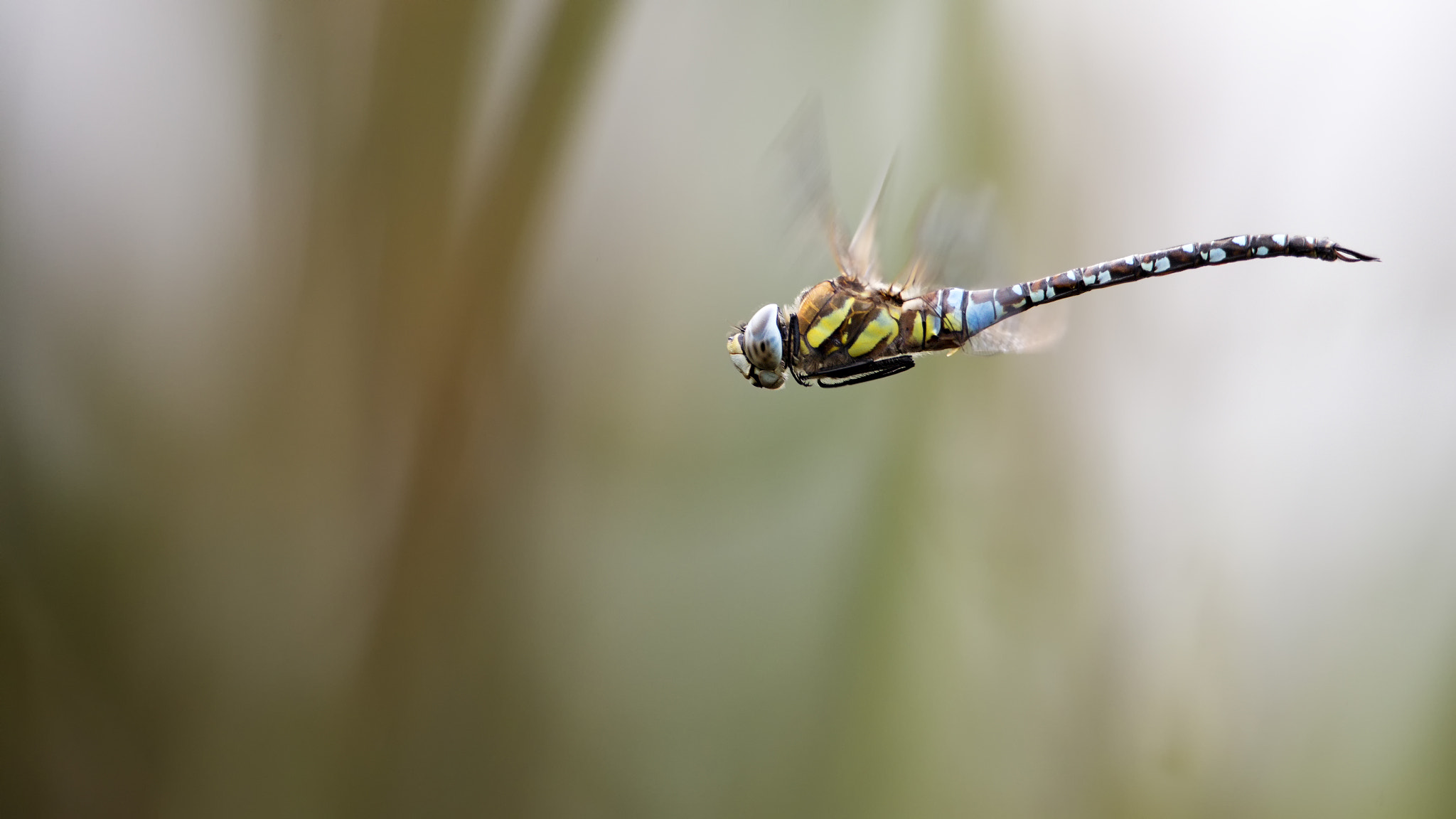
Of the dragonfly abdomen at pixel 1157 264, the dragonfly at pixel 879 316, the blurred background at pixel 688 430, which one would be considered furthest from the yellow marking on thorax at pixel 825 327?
the blurred background at pixel 688 430

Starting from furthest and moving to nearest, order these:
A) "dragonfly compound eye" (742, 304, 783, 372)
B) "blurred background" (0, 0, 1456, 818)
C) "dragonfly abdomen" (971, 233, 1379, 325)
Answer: "blurred background" (0, 0, 1456, 818) → "dragonfly compound eye" (742, 304, 783, 372) → "dragonfly abdomen" (971, 233, 1379, 325)

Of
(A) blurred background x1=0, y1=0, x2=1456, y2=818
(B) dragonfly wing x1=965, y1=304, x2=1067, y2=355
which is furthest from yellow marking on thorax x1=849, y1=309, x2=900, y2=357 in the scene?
(A) blurred background x1=0, y1=0, x2=1456, y2=818

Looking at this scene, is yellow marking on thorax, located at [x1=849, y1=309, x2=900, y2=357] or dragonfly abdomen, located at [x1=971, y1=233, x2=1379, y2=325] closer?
dragonfly abdomen, located at [x1=971, y1=233, x2=1379, y2=325]

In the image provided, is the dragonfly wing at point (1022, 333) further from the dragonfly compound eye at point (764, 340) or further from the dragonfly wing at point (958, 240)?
the dragonfly compound eye at point (764, 340)

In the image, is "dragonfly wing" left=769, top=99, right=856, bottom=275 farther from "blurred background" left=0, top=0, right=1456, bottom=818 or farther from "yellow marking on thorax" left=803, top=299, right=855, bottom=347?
"blurred background" left=0, top=0, right=1456, bottom=818

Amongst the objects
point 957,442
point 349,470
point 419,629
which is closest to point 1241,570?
point 957,442

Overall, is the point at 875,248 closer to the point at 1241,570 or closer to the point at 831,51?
the point at 831,51

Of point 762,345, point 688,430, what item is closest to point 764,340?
point 762,345
